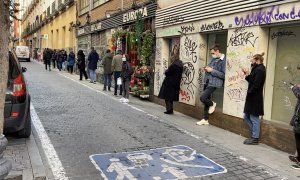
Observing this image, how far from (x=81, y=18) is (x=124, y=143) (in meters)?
22.5

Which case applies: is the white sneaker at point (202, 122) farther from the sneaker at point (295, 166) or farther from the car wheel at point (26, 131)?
the car wheel at point (26, 131)

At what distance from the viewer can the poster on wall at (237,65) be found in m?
8.25

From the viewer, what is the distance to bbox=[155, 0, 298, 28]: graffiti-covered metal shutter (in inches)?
321

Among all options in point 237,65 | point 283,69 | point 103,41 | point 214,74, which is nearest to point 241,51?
point 237,65

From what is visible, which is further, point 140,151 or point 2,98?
point 140,151

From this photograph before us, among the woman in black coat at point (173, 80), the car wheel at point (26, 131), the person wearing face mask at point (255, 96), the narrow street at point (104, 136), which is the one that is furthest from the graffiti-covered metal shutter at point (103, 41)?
the person wearing face mask at point (255, 96)

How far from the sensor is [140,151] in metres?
6.99

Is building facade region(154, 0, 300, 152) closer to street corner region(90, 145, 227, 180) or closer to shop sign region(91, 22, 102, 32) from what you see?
street corner region(90, 145, 227, 180)

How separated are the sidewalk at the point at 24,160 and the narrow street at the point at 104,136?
0.14 m

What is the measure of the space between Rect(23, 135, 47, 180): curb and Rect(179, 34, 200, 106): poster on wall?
4.70 metres

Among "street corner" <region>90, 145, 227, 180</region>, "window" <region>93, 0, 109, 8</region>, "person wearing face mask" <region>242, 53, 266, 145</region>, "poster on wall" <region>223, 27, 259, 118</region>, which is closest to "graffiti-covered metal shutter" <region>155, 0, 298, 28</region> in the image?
"poster on wall" <region>223, 27, 259, 118</region>

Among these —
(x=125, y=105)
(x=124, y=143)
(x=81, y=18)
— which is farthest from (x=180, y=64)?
(x=81, y=18)

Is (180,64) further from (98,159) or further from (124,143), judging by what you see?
(98,159)

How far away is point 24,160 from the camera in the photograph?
6.16 m
